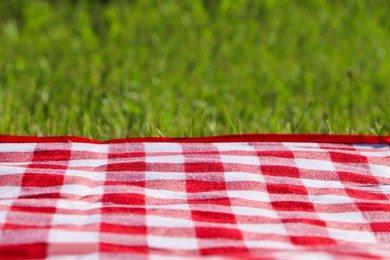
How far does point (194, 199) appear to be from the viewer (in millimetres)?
1673

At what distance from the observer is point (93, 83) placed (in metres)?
3.13

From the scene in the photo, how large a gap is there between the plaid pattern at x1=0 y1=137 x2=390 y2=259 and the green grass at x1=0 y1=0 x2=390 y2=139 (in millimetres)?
397

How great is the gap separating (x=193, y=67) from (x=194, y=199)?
1906 mm

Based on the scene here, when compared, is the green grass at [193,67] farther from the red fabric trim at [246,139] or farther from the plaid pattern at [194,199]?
the plaid pattern at [194,199]

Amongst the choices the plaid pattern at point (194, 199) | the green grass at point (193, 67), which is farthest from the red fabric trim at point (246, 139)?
the green grass at point (193, 67)

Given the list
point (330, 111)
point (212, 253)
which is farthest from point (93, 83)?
point (212, 253)

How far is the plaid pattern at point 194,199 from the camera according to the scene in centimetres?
142

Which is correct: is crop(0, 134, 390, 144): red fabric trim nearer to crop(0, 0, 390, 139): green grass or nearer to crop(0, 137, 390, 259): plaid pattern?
crop(0, 137, 390, 259): plaid pattern

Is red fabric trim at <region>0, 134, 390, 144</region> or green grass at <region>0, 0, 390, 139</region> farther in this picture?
green grass at <region>0, 0, 390, 139</region>

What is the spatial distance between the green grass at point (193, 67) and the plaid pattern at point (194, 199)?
0.40 m

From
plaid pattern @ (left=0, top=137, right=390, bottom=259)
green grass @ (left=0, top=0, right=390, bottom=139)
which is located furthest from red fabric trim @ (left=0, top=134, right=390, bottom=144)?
green grass @ (left=0, top=0, right=390, bottom=139)

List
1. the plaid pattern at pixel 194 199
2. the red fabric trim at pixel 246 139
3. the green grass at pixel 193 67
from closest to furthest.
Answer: the plaid pattern at pixel 194 199
the red fabric trim at pixel 246 139
the green grass at pixel 193 67

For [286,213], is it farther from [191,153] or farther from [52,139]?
[52,139]

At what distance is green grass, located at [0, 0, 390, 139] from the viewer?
2.62m
